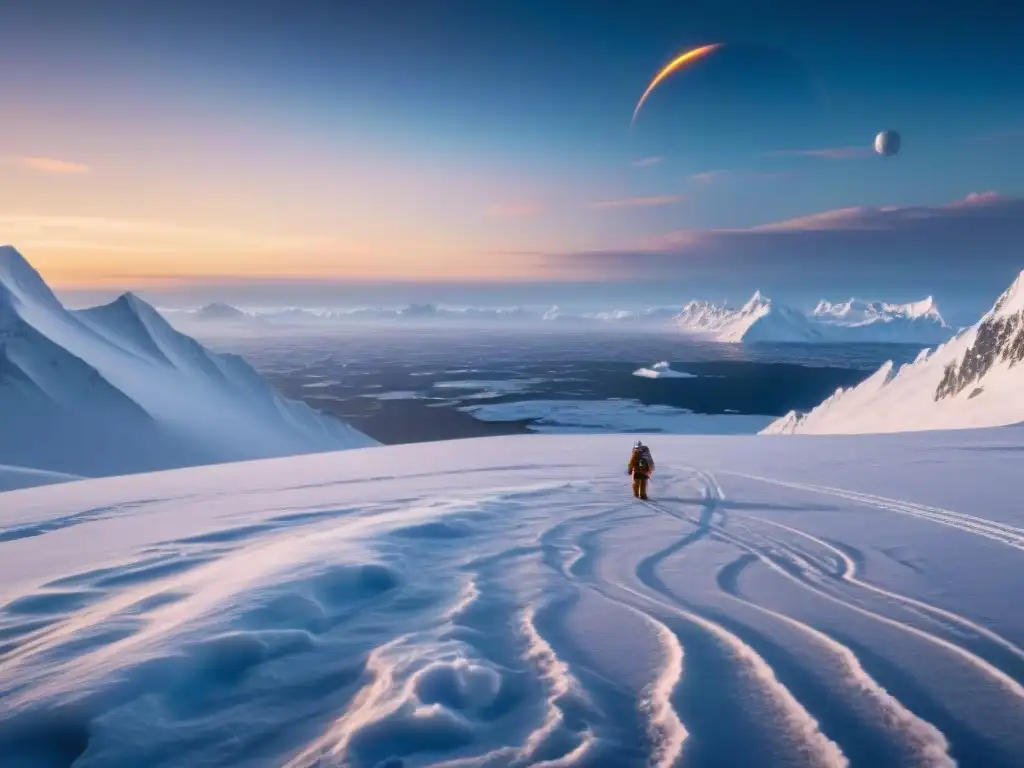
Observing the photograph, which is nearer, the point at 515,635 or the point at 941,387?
the point at 515,635

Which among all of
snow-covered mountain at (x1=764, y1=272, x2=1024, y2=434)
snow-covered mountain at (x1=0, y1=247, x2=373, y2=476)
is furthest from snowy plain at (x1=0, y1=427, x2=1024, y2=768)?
snow-covered mountain at (x1=764, y1=272, x2=1024, y2=434)

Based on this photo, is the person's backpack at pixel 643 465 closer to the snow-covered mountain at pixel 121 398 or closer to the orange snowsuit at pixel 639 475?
the orange snowsuit at pixel 639 475

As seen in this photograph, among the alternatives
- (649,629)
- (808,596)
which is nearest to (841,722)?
(649,629)

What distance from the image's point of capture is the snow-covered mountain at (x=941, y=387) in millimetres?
85062

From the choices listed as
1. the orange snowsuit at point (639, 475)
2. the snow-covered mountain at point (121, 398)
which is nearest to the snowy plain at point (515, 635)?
the orange snowsuit at point (639, 475)

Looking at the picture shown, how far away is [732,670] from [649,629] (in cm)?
92

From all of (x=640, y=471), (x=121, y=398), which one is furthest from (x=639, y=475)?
(x=121, y=398)

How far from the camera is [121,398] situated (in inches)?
3563

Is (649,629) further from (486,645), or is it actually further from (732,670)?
(486,645)

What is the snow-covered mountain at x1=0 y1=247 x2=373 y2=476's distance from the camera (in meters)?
80.0

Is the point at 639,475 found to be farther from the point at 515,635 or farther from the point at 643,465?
the point at 515,635

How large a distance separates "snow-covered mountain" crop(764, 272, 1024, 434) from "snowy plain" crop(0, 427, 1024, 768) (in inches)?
3235

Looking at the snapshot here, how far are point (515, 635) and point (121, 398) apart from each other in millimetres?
104407

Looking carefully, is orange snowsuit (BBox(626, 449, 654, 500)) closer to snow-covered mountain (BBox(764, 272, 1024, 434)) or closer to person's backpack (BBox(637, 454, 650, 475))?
person's backpack (BBox(637, 454, 650, 475))
